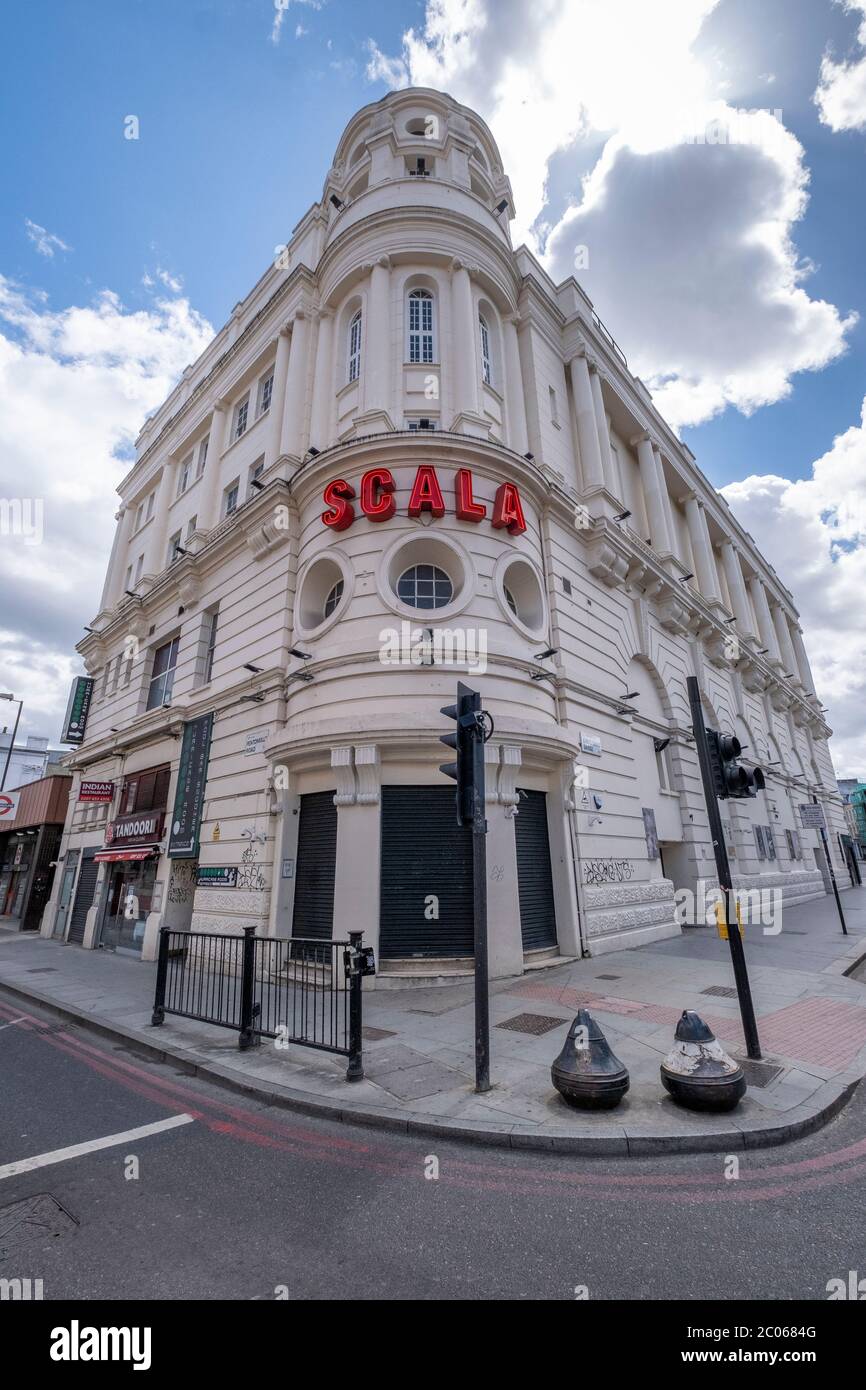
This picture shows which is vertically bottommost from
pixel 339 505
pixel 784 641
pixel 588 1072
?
pixel 588 1072

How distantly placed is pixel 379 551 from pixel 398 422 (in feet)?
12.3

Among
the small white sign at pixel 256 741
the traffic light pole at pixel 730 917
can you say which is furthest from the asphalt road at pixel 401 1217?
the small white sign at pixel 256 741

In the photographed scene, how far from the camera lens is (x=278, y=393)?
17109mm

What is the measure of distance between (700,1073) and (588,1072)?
34.1 inches

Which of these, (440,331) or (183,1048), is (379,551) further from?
(183,1048)

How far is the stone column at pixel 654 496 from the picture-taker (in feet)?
69.4

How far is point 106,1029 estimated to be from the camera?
7941 millimetres

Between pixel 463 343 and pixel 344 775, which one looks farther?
pixel 463 343

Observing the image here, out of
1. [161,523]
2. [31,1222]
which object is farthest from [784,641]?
[31,1222]

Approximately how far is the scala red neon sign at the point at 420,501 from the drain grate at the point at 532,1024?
29.6ft

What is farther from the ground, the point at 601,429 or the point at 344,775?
the point at 601,429

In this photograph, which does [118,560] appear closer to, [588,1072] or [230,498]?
[230,498]

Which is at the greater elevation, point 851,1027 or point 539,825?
point 539,825
